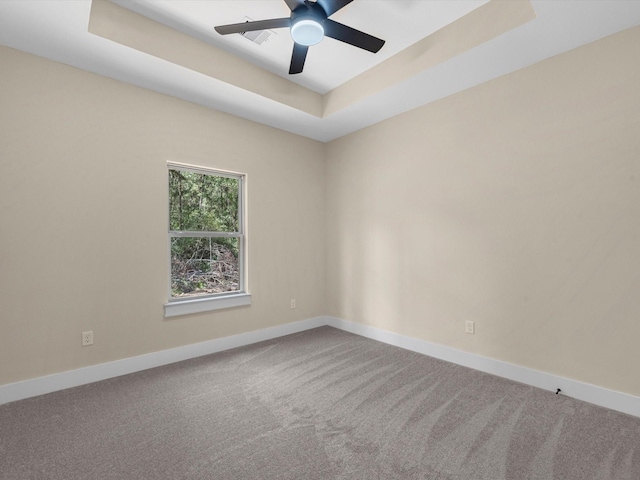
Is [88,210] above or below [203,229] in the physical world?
above

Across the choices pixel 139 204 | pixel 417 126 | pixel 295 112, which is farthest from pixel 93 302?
pixel 417 126

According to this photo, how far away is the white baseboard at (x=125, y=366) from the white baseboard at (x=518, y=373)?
144 centimetres

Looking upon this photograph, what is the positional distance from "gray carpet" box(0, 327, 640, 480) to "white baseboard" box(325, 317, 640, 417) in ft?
0.30

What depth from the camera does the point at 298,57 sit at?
2.46m

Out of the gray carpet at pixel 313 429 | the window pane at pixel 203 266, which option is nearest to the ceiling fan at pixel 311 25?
the window pane at pixel 203 266

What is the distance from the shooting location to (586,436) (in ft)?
6.35

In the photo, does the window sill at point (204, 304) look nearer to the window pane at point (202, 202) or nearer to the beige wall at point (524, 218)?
the window pane at point (202, 202)

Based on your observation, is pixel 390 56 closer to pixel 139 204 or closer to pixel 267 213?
pixel 267 213

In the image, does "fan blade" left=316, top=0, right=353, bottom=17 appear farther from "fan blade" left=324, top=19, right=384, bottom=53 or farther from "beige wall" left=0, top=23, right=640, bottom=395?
"beige wall" left=0, top=23, right=640, bottom=395

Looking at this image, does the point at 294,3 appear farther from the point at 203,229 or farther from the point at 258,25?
the point at 203,229

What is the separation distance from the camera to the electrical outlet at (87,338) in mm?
2664

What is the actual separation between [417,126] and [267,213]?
207cm

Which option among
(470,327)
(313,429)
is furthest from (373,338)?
(313,429)

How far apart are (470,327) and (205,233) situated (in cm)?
297
